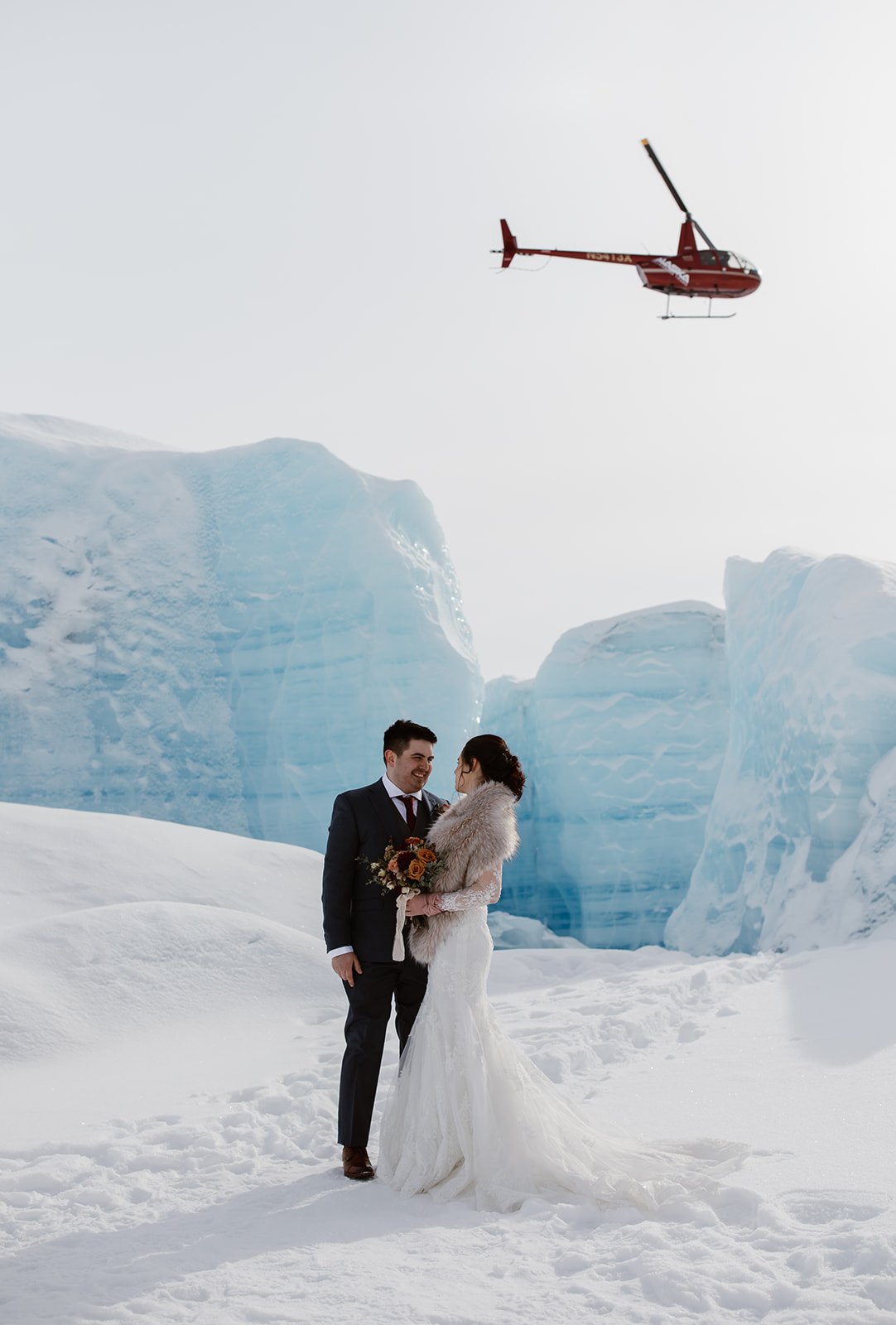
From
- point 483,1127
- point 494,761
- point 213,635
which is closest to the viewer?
point 483,1127

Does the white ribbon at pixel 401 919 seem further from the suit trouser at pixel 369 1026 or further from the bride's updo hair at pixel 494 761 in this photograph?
the bride's updo hair at pixel 494 761

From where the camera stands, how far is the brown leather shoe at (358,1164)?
3.29m

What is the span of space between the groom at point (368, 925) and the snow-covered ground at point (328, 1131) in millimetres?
230

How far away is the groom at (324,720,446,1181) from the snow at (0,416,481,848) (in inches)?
484

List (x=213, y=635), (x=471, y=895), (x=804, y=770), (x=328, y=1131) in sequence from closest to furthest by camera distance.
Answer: (x=471, y=895), (x=328, y=1131), (x=804, y=770), (x=213, y=635)

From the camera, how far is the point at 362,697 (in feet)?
53.8

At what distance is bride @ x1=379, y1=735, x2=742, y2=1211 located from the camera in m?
3.04

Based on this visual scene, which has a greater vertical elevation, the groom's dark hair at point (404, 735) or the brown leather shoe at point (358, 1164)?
the groom's dark hair at point (404, 735)

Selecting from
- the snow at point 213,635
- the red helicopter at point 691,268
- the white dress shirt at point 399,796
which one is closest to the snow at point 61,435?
the snow at point 213,635

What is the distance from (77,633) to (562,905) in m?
7.97

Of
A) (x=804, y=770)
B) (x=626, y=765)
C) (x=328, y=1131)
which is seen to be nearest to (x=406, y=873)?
(x=328, y=1131)

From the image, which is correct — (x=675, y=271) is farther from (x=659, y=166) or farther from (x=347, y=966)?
(x=347, y=966)

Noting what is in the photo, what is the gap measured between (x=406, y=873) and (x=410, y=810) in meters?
0.28

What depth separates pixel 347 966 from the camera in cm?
332
